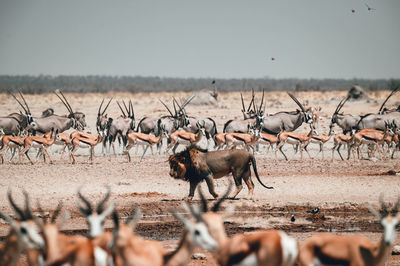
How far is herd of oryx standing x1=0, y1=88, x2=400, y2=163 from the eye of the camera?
2306cm

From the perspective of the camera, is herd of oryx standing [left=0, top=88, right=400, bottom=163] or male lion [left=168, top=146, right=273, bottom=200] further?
herd of oryx standing [left=0, top=88, right=400, bottom=163]

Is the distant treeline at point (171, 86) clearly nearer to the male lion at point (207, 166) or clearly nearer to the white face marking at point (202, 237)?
the male lion at point (207, 166)

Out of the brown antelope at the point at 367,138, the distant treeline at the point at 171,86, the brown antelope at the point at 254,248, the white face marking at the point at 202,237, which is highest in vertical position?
the white face marking at the point at 202,237

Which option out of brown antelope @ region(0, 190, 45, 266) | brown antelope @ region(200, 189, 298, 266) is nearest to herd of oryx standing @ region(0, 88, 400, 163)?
brown antelope @ region(0, 190, 45, 266)

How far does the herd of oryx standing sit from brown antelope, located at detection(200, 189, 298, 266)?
14766mm

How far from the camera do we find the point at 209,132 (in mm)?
28328

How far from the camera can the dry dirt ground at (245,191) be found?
42.9ft

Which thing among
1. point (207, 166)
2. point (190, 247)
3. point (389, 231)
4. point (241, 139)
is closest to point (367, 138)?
point (241, 139)

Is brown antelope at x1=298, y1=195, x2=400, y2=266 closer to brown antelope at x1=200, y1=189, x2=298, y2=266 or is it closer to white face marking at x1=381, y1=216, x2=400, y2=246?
white face marking at x1=381, y1=216, x2=400, y2=246

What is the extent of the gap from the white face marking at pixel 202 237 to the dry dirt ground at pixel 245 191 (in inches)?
136

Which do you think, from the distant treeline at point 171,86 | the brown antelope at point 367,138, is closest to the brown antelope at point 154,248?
the brown antelope at point 367,138

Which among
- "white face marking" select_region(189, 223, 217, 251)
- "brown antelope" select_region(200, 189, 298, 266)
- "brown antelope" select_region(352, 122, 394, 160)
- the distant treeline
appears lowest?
the distant treeline

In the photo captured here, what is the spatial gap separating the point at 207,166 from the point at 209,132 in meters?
13.3

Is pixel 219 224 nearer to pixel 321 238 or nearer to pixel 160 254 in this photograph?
pixel 160 254
